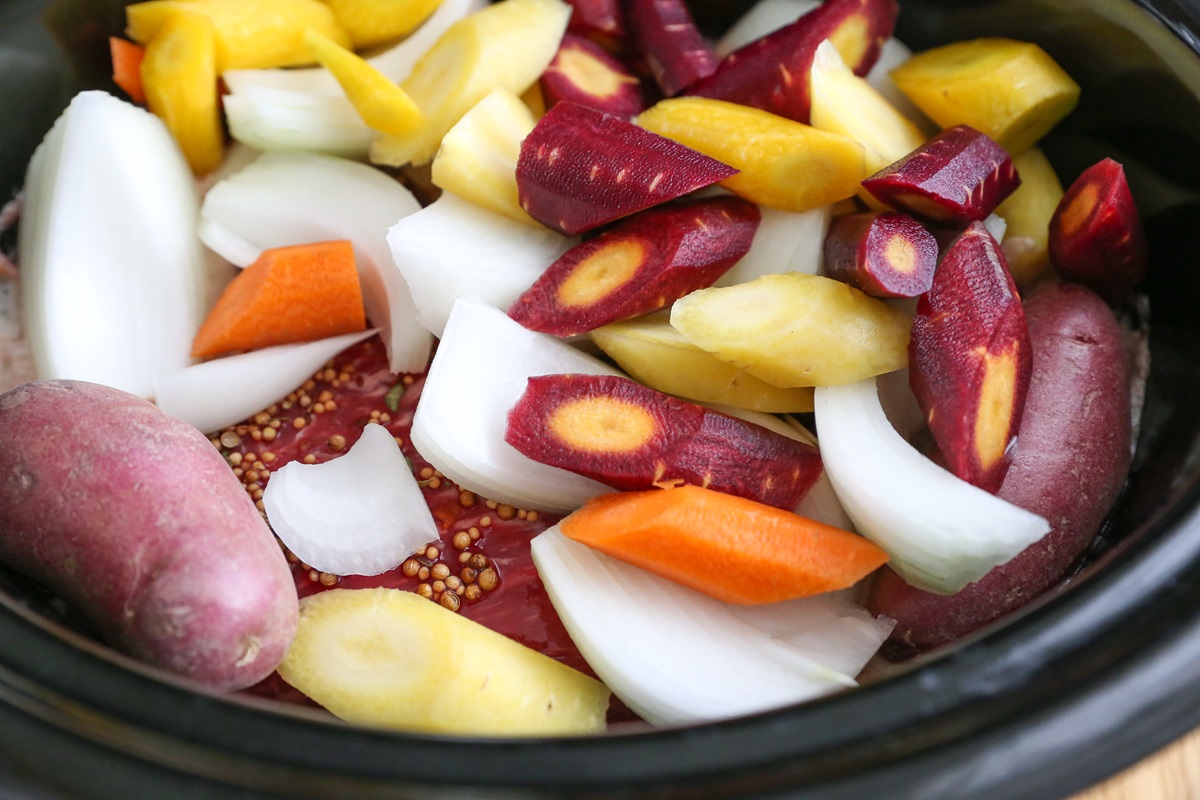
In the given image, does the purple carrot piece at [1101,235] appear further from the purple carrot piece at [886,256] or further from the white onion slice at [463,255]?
the white onion slice at [463,255]

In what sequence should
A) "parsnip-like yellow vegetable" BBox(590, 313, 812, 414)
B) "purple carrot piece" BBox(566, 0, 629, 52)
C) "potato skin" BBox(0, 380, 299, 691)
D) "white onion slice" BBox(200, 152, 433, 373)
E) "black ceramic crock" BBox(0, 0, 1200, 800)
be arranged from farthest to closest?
"purple carrot piece" BBox(566, 0, 629, 52), "white onion slice" BBox(200, 152, 433, 373), "parsnip-like yellow vegetable" BBox(590, 313, 812, 414), "potato skin" BBox(0, 380, 299, 691), "black ceramic crock" BBox(0, 0, 1200, 800)

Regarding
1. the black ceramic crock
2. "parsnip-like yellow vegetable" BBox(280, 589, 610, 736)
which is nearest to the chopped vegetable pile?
"parsnip-like yellow vegetable" BBox(280, 589, 610, 736)

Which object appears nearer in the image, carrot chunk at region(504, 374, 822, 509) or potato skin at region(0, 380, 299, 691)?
potato skin at region(0, 380, 299, 691)

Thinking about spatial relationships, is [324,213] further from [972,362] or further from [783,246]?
[972,362]

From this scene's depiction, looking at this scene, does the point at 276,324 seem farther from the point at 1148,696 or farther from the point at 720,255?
the point at 1148,696

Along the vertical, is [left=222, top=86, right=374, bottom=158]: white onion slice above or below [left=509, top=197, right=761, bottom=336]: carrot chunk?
below

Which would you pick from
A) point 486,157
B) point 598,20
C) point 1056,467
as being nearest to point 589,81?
point 598,20

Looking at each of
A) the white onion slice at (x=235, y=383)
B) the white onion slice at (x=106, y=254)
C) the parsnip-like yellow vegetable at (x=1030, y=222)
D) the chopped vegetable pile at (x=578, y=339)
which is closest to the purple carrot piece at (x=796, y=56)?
the chopped vegetable pile at (x=578, y=339)

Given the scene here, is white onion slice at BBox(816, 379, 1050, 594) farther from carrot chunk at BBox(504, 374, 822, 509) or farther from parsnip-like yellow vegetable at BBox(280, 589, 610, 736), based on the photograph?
parsnip-like yellow vegetable at BBox(280, 589, 610, 736)
